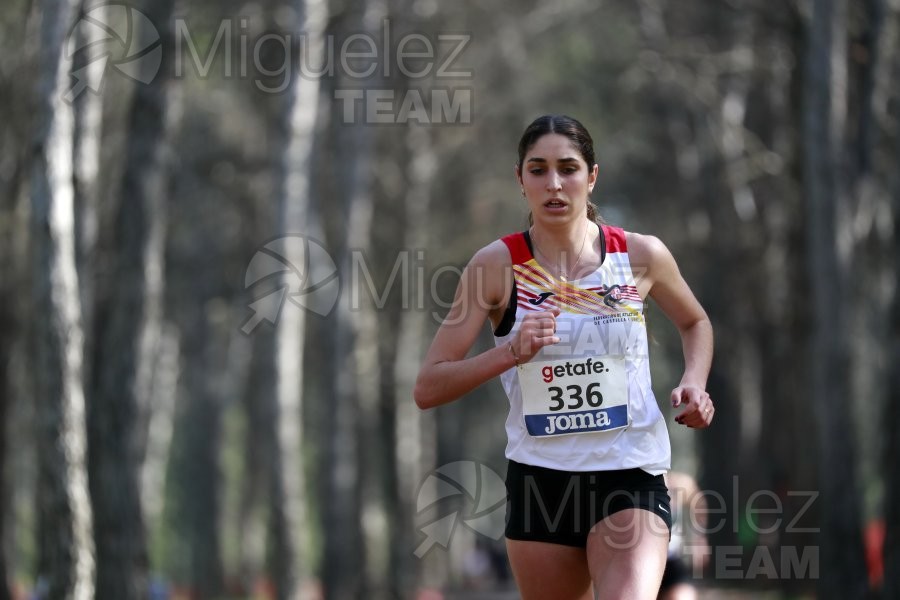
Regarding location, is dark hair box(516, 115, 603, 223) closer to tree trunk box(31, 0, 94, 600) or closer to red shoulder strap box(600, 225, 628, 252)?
red shoulder strap box(600, 225, 628, 252)

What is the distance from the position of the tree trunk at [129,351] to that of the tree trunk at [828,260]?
21.9 feet

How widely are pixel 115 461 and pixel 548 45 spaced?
63.4 feet

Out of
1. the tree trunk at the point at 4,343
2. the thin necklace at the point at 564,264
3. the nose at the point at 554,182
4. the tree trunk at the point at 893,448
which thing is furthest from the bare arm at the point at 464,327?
the tree trunk at the point at 4,343

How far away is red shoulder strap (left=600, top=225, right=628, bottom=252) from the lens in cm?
489

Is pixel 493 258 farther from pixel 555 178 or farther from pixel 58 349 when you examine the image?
pixel 58 349

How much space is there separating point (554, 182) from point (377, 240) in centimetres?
2148

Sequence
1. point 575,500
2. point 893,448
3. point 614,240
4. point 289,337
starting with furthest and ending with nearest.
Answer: point 289,337 → point 893,448 → point 614,240 → point 575,500

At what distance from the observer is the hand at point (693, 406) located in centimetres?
449

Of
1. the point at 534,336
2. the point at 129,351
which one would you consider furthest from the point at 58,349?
the point at 534,336

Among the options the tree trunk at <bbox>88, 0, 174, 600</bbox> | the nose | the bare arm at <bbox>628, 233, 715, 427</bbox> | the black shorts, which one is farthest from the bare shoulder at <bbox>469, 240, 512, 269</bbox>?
the tree trunk at <bbox>88, 0, 174, 600</bbox>

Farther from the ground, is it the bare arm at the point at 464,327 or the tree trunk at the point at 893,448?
the bare arm at the point at 464,327

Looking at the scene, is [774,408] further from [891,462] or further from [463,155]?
[891,462]

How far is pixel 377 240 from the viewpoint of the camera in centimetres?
2617

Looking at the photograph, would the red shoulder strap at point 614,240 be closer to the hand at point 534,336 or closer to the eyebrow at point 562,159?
the eyebrow at point 562,159
